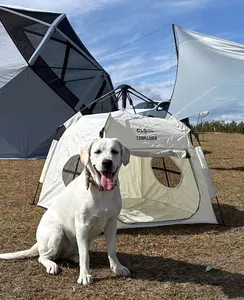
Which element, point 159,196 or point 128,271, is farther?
point 159,196

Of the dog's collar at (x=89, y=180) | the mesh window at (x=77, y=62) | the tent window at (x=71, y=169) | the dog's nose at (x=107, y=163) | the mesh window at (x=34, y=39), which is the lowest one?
the tent window at (x=71, y=169)

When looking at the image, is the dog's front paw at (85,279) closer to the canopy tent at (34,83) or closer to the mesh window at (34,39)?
the canopy tent at (34,83)

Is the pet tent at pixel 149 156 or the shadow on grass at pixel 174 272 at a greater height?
the pet tent at pixel 149 156

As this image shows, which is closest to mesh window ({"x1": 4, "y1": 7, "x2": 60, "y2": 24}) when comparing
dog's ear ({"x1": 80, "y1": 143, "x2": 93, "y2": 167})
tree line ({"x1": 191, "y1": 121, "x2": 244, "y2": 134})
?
dog's ear ({"x1": 80, "y1": 143, "x2": 93, "y2": 167})

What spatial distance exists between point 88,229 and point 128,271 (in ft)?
1.92

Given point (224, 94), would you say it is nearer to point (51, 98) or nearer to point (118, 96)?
point (118, 96)

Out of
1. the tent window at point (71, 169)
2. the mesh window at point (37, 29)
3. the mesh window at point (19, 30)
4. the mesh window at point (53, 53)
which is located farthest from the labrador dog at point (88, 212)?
the mesh window at point (37, 29)

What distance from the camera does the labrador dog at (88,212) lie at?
13.5 feet

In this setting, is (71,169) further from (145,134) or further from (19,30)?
(19,30)

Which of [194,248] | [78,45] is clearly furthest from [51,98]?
[194,248]

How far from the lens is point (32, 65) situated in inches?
555

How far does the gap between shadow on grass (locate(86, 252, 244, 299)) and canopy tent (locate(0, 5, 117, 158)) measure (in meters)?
9.35

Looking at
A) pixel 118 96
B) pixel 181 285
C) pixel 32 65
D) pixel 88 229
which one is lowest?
pixel 181 285

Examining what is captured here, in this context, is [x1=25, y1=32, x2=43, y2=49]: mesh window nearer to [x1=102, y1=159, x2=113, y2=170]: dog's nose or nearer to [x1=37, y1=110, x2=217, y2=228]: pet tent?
[x1=37, y1=110, x2=217, y2=228]: pet tent
